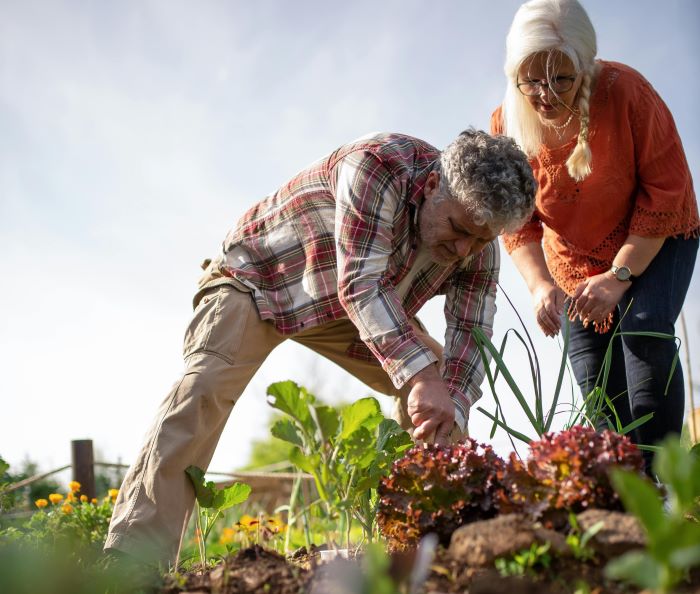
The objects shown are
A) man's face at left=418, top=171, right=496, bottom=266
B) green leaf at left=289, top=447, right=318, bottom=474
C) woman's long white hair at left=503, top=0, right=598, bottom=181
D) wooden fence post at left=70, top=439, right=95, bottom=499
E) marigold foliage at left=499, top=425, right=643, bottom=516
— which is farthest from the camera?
wooden fence post at left=70, top=439, right=95, bottom=499

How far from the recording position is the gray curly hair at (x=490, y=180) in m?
2.23

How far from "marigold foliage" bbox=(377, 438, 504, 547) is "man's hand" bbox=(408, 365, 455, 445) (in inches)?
12.1

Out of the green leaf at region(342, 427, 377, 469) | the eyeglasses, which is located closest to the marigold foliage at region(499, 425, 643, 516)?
the green leaf at region(342, 427, 377, 469)

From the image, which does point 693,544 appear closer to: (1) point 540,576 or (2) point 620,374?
(1) point 540,576

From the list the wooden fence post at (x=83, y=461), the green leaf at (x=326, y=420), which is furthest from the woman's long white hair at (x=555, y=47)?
the wooden fence post at (x=83, y=461)

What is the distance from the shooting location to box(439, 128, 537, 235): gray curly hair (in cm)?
223

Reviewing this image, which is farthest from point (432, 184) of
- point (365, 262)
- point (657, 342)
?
point (657, 342)

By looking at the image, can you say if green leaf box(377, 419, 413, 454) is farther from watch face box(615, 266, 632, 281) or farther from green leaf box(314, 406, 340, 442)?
watch face box(615, 266, 632, 281)

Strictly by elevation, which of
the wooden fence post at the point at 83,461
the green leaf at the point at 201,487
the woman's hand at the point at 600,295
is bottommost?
the green leaf at the point at 201,487

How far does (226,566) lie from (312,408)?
36cm

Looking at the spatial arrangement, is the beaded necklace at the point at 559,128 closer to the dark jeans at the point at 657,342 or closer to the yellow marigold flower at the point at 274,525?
the dark jeans at the point at 657,342

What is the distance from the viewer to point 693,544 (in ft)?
3.06

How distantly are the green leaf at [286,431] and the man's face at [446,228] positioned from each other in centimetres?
97

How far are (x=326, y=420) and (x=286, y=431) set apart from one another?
0.31ft
